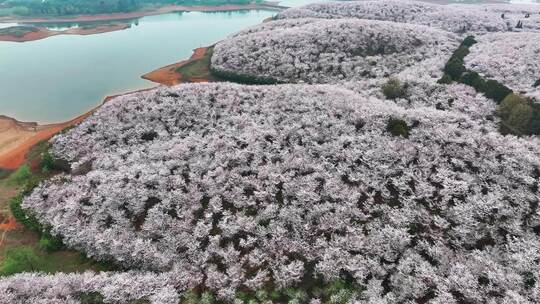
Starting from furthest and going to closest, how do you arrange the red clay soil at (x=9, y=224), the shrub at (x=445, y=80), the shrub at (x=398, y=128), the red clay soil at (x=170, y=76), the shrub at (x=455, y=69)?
the red clay soil at (x=170, y=76) → the shrub at (x=455, y=69) → the shrub at (x=445, y=80) → the shrub at (x=398, y=128) → the red clay soil at (x=9, y=224)

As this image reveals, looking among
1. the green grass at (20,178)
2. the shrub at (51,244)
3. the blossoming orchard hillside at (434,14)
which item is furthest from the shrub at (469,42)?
the green grass at (20,178)

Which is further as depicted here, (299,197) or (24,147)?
(24,147)

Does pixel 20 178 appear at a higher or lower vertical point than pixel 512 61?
lower

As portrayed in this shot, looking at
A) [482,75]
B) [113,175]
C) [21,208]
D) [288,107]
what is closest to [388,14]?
[482,75]

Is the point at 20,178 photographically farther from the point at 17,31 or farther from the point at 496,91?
the point at 17,31

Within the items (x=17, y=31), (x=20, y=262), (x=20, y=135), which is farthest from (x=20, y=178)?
(x=17, y=31)

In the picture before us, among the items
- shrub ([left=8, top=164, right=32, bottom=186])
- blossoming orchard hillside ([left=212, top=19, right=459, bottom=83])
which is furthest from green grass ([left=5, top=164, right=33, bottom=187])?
blossoming orchard hillside ([left=212, top=19, right=459, bottom=83])

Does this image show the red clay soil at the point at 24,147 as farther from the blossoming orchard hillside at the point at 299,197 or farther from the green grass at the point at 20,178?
the blossoming orchard hillside at the point at 299,197
